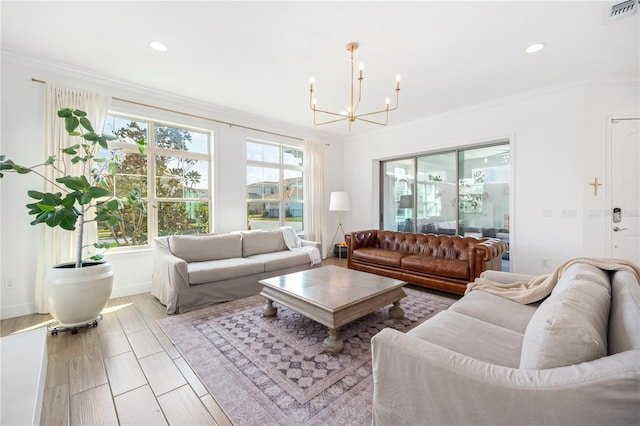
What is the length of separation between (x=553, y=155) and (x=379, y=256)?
9.00 feet

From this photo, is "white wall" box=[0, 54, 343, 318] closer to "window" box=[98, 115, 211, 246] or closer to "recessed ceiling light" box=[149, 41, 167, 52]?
"window" box=[98, 115, 211, 246]

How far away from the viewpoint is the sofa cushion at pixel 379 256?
3974 millimetres

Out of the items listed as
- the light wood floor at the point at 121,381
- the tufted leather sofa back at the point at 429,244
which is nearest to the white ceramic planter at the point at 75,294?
the light wood floor at the point at 121,381

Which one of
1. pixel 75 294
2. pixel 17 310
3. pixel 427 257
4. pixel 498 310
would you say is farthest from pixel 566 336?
pixel 17 310

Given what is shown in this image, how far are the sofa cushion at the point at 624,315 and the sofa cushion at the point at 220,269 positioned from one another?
10.4 feet

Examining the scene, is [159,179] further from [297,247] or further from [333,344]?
[333,344]

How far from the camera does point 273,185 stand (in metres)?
5.25

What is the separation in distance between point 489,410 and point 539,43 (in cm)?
332

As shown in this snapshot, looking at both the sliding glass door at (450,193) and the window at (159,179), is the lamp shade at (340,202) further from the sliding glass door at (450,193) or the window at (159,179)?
the window at (159,179)

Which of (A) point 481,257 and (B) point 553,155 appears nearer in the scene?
(A) point 481,257

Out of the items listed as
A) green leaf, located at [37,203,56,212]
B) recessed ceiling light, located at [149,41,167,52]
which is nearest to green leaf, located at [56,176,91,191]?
green leaf, located at [37,203,56,212]

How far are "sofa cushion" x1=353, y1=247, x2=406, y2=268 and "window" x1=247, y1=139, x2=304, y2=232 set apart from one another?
1.70 metres

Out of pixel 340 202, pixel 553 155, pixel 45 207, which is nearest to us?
pixel 45 207

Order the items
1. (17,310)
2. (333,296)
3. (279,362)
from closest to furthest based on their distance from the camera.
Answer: (279,362) → (333,296) → (17,310)
